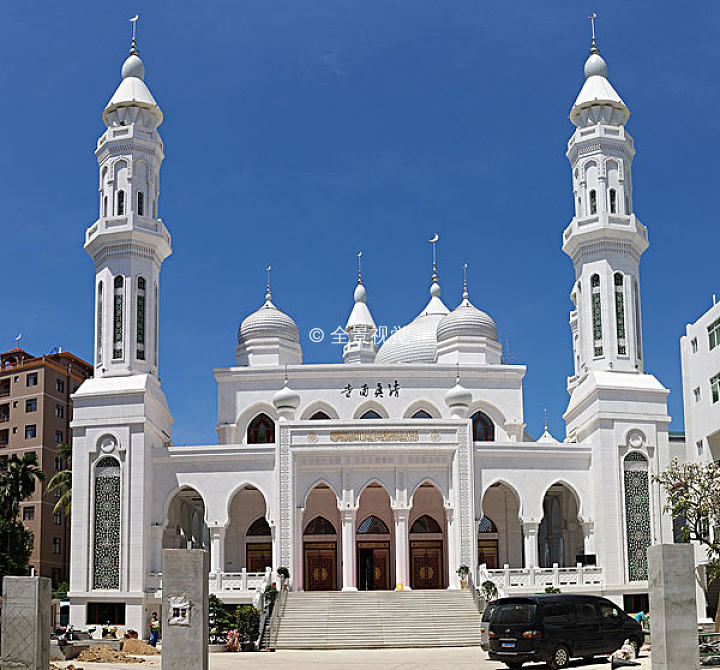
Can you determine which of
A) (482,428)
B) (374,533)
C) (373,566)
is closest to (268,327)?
(482,428)

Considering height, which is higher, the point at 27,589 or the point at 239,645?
the point at 27,589

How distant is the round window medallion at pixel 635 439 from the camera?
44.0 meters

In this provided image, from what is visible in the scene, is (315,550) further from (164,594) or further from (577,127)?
(164,594)

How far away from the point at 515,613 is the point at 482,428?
2711 centimetres

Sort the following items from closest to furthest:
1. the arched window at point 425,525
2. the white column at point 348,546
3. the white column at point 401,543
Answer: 1. the white column at point 348,546
2. the white column at point 401,543
3. the arched window at point 425,525

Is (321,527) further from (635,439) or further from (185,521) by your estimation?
(635,439)

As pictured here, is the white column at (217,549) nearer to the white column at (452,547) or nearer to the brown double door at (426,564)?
the brown double door at (426,564)

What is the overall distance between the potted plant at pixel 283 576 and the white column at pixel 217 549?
2.58 m

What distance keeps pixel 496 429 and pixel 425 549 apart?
6.91m

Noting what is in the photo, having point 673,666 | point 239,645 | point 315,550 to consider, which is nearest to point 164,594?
point 673,666

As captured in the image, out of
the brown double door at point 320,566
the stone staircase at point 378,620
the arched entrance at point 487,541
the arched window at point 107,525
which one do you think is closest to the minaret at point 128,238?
the arched window at point 107,525

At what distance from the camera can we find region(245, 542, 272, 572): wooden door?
47688 millimetres

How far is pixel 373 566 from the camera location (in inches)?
1868

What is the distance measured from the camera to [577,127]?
4797 cm
